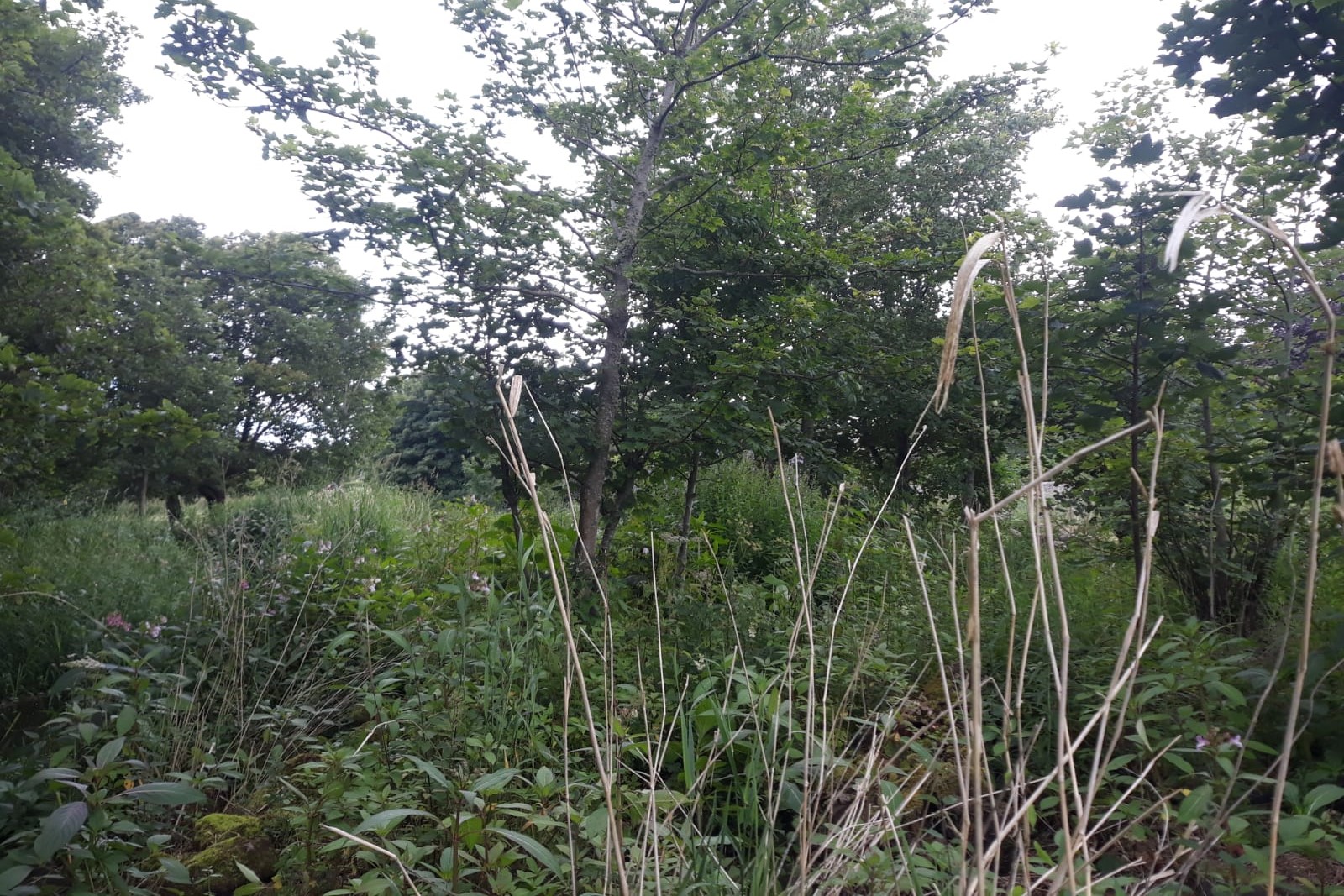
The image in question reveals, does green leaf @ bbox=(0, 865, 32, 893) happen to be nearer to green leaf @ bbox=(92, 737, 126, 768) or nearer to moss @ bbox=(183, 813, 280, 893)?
green leaf @ bbox=(92, 737, 126, 768)

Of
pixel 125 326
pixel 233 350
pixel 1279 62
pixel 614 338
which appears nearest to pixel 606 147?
pixel 614 338

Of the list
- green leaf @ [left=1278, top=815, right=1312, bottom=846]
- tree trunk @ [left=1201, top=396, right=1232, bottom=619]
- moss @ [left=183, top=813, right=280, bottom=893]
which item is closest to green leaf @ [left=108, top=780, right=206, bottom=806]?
moss @ [left=183, top=813, right=280, bottom=893]

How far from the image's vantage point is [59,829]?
1.47 meters

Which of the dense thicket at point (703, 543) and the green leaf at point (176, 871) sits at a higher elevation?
the dense thicket at point (703, 543)

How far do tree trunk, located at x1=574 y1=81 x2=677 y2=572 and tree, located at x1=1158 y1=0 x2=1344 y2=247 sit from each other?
2.17 metres

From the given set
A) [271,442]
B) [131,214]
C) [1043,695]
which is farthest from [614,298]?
[131,214]

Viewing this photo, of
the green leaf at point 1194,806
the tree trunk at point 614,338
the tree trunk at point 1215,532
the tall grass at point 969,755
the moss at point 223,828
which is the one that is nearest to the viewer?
the tall grass at point 969,755

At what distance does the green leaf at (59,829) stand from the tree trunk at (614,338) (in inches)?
92.6

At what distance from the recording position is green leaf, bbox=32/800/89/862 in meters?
1.42

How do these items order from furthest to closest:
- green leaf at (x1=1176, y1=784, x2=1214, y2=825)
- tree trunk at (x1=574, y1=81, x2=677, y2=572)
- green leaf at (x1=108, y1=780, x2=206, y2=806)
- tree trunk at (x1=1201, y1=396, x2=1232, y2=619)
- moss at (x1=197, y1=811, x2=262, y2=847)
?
tree trunk at (x1=574, y1=81, x2=677, y2=572) → tree trunk at (x1=1201, y1=396, x2=1232, y2=619) → moss at (x1=197, y1=811, x2=262, y2=847) → green leaf at (x1=108, y1=780, x2=206, y2=806) → green leaf at (x1=1176, y1=784, x2=1214, y2=825)

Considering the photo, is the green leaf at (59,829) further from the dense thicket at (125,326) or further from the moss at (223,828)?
the dense thicket at (125,326)

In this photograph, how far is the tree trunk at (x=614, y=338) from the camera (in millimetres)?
3789

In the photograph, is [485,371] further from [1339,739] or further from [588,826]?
[1339,739]

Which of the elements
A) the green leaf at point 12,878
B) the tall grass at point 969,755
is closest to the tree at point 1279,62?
the tall grass at point 969,755
